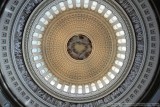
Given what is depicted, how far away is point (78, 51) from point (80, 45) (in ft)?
2.11

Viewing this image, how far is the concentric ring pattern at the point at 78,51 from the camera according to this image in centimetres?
2133

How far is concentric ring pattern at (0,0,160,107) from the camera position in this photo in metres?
21.3

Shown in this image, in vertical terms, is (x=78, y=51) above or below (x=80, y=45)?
below

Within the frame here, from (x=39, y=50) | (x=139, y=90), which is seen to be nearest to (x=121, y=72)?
(x=139, y=90)

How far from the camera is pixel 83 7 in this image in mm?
26859

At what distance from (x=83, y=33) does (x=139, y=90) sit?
8.71 metres

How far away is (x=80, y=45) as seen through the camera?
28.1m

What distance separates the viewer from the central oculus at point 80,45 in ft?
92.4

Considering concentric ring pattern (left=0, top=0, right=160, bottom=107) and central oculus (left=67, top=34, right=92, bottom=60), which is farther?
central oculus (left=67, top=34, right=92, bottom=60)

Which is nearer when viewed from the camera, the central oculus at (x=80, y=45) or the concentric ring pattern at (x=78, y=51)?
the concentric ring pattern at (x=78, y=51)

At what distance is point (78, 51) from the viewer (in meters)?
28.3

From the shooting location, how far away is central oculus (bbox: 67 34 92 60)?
1109 inches

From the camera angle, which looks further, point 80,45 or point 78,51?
point 78,51

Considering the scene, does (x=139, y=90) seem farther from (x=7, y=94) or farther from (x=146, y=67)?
(x=7, y=94)
